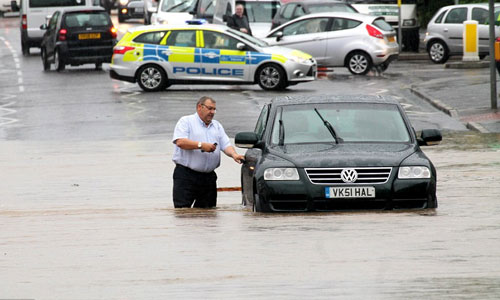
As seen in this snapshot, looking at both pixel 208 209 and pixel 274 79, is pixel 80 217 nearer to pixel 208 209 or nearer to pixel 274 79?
pixel 208 209

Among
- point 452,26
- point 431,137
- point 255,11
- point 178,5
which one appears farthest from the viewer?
point 178,5

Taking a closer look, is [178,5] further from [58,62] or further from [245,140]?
[245,140]

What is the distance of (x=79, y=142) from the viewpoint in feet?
69.9

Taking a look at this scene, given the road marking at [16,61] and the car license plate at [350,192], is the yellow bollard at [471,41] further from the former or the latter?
the car license plate at [350,192]

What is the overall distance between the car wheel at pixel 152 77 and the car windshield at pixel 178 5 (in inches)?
472

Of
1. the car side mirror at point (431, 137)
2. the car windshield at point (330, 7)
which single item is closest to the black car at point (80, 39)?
the car windshield at point (330, 7)

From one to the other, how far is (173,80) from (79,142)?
318 inches

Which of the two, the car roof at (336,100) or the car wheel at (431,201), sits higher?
the car roof at (336,100)

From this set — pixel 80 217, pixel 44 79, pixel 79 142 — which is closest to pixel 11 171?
pixel 79 142

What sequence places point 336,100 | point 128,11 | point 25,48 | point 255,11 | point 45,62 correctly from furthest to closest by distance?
point 128,11 < point 25,48 < point 255,11 < point 45,62 < point 336,100

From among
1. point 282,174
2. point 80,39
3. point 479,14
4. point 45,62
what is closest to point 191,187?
point 282,174

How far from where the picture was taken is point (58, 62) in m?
35.3

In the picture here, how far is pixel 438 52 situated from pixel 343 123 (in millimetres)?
23522

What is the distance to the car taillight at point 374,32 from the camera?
32.4 m
